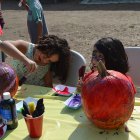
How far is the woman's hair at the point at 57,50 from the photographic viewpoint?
230cm

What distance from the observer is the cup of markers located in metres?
1.47

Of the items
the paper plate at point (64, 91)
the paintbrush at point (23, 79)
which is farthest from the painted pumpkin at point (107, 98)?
the paintbrush at point (23, 79)

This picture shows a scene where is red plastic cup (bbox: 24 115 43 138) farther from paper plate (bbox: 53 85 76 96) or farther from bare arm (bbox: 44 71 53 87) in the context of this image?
bare arm (bbox: 44 71 53 87)

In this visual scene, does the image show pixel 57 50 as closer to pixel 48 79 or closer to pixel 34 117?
pixel 48 79

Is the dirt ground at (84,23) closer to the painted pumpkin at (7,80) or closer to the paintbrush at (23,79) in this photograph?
the paintbrush at (23,79)

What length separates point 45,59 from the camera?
2354 millimetres

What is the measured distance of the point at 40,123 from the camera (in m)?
1.50

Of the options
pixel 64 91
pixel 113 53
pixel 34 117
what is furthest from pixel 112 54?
pixel 34 117

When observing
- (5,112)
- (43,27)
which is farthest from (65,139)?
(43,27)

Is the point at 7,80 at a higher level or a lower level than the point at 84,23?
higher

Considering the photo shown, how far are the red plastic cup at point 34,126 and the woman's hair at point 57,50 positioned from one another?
2.89 feet

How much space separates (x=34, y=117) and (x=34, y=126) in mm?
51

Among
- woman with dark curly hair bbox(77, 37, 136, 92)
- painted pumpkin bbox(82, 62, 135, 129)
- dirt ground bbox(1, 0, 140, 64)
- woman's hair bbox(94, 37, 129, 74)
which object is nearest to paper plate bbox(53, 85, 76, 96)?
woman with dark curly hair bbox(77, 37, 136, 92)

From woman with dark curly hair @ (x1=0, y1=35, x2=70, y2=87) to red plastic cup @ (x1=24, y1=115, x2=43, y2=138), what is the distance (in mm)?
821
